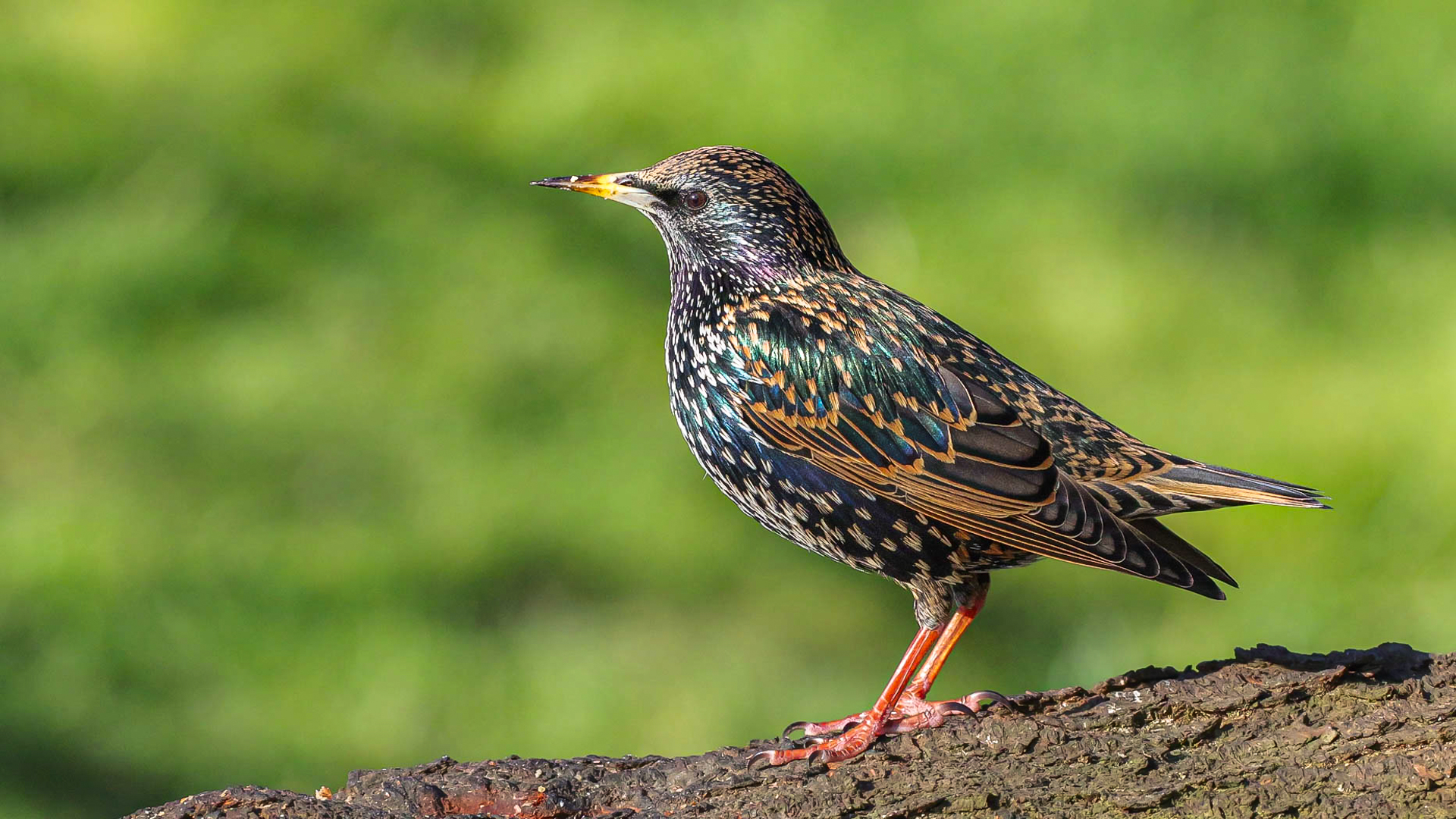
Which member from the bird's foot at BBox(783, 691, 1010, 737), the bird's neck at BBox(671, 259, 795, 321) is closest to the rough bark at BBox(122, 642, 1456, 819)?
the bird's foot at BBox(783, 691, 1010, 737)

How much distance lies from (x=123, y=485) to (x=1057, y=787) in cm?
478

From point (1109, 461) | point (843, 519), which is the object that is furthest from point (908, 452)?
point (1109, 461)

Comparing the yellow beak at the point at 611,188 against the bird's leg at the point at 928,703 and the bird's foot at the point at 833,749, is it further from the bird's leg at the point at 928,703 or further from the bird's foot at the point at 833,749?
the bird's foot at the point at 833,749

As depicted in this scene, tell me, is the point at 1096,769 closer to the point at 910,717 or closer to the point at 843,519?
the point at 910,717

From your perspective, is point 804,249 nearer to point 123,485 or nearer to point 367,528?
point 367,528

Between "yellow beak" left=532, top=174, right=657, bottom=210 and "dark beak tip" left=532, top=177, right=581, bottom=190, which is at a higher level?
"yellow beak" left=532, top=174, right=657, bottom=210

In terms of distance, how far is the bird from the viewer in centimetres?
422

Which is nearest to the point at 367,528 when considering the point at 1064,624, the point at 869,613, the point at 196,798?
the point at 869,613

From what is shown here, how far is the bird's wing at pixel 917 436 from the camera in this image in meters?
4.14

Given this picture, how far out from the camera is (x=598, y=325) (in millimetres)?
7797

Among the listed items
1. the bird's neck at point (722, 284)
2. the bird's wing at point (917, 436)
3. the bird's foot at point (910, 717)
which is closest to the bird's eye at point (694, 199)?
the bird's neck at point (722, 284)

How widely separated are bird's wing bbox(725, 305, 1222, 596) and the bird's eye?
43 centimetres

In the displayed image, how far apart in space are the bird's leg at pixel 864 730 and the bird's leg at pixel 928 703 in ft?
0.11

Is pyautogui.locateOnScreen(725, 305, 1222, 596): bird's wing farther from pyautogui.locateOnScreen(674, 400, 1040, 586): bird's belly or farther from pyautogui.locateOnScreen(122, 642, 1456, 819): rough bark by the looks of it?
pyautogui.locateOnScreen(122, 642, 1456, 819): rough bark
